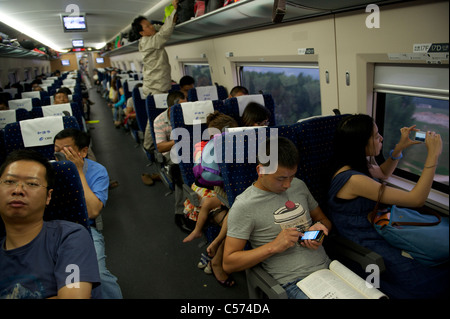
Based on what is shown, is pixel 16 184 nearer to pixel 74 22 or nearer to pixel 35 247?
pixel 35 247

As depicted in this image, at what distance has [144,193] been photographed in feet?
15.2

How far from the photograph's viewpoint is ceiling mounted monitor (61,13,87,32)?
7.45 m

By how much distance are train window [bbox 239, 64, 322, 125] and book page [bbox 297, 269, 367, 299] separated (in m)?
2.21

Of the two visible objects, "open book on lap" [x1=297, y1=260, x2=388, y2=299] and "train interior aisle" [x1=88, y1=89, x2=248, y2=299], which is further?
"train interior aisle" [x1=88, y1=89, x2=248, y2=299]

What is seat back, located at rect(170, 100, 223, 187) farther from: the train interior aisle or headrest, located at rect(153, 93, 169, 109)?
headrest, located at rect(153, 93, 169, 109)

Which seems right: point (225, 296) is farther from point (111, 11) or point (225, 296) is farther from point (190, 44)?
point (111, 11)

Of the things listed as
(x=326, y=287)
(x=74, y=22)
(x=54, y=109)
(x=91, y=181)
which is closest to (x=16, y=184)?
(x=91, y=181)

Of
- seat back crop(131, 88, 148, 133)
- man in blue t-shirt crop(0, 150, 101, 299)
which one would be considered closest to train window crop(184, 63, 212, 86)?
seat back crop(131, 88, 148, 133)

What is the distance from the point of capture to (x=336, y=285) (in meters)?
1.44

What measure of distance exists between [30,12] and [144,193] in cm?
495

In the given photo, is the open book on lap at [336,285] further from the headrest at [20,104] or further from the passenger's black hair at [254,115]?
the headrest at [20,104]

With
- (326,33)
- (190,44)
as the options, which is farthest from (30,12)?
(326,33)

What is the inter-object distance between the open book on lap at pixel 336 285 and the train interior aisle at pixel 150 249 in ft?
3.25

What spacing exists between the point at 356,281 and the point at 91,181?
6.08 ft
